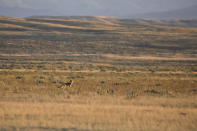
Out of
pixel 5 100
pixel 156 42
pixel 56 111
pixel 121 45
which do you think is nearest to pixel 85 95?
pixel 56 111

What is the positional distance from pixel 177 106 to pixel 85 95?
401cm

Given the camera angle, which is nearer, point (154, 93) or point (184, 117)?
point (184, 117)

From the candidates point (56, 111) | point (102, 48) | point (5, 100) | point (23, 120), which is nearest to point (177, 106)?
point (56, 111)

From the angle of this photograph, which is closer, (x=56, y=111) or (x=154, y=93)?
(x=56, y=111)

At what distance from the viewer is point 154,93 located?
11016 millimetres

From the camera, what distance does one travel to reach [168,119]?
705 cm

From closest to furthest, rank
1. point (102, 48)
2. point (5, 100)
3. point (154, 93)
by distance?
point (5, 100), point (154, 93), point (102, 48)

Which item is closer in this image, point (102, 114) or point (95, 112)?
point (102, 114)

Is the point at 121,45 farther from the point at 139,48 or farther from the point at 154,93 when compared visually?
the point at 154,93

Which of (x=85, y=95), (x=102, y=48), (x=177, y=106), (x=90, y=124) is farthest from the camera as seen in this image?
(x=102, y=48)

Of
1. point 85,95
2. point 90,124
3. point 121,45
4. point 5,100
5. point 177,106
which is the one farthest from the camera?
point 121,45

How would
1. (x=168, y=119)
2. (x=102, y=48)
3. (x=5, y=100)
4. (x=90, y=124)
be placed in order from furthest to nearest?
(x=102, y=48)
(x=5, y=100)
(x=168, y=119)
(x=90, y=124)

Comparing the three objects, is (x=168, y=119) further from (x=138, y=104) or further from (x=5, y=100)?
(x=5, y=100)

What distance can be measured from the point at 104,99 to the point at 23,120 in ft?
11.8
